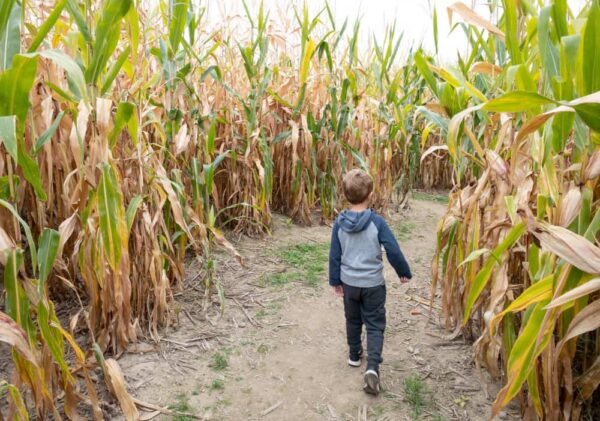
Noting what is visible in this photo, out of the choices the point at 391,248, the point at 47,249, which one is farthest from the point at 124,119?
the point at 391,248

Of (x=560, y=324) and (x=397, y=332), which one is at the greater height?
(x=560, y=324)

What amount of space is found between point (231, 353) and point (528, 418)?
57.9 inches

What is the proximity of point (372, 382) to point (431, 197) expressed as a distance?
5.06 m

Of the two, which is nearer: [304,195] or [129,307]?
[129,307]

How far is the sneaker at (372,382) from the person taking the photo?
7.10 feet

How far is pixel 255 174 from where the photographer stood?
4.02 meters

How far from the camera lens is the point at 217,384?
223cm

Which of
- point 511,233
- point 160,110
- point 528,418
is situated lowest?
point 528,418

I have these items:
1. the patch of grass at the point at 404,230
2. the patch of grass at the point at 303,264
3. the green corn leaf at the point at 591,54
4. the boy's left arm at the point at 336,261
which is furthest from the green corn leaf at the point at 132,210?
the patch of grass at the point at 404,230

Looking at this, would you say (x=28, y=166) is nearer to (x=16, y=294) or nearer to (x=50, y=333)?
(x=16, y=294)

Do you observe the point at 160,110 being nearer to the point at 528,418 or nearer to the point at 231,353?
the point at 231,353

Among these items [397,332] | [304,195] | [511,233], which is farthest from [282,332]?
[304,195]

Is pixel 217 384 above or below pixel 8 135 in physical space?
below

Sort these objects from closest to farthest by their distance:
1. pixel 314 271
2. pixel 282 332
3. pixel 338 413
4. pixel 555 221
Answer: pixel 555 221
pixel 338 413
pixel 282 332
pixel 314 271
